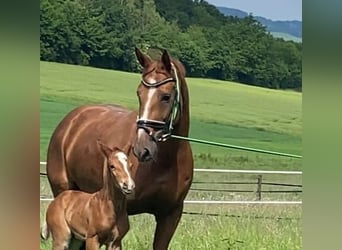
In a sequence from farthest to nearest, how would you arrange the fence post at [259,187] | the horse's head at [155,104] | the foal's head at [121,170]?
the fence post at [259,187] < the horse's head at [155,104] < the foal's head at [121,170]

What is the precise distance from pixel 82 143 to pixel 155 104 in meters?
0.43

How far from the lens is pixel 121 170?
6.54ft

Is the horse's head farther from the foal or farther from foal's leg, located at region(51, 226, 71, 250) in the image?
foal's leg, located at region(51, 226, 71, 250)

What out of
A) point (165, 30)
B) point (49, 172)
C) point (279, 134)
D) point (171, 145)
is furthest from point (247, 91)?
point (49, 172)

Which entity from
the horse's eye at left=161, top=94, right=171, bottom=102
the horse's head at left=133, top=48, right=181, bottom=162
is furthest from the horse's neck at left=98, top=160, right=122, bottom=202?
the horse's eye at left=161, top=94, right=171, bottom=102

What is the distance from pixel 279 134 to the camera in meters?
2.74

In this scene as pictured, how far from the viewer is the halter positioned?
209 centimetres

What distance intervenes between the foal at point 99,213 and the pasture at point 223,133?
0.37 m

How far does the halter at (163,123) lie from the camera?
2.09 m

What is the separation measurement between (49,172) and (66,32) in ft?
1.68

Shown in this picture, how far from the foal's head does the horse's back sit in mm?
276

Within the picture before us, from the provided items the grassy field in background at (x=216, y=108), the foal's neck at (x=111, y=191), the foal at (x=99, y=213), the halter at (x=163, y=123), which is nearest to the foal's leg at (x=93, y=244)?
the foal at (x=99, y=213)

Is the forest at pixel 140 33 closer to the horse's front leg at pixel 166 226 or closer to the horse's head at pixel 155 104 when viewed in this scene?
the horse's head at pixel 155 104
